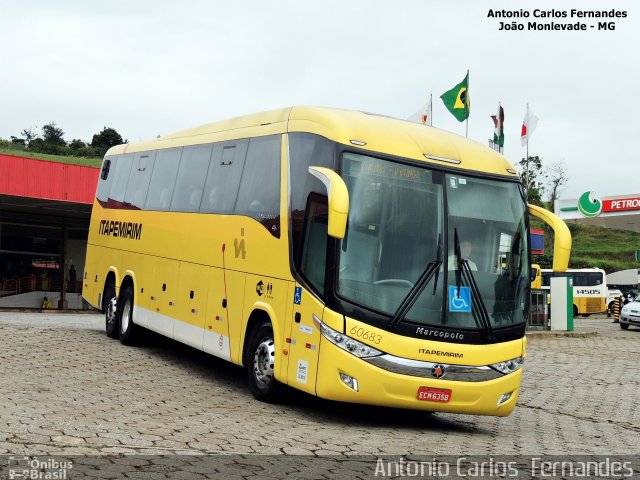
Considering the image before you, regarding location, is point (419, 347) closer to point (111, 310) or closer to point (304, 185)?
point (304, 185)

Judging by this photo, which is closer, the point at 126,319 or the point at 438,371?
the point at 438,371

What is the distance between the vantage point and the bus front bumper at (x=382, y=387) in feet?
31.5

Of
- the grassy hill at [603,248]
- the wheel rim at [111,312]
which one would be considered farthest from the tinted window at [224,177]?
the grassy hill at [603,248]

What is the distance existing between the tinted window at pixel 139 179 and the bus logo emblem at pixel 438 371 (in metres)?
8.05

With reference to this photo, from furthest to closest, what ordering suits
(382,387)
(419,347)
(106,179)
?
1. (106,179)
2. (419,347)
3. (382,387)

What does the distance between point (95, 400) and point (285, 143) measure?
3.76 meters

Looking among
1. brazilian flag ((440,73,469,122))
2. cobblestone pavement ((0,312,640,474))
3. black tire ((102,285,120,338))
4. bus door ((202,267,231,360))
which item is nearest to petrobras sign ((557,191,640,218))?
brazilian flag ((440,73,469,122))

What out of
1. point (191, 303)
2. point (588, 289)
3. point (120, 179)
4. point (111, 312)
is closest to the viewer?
point (191, 303)

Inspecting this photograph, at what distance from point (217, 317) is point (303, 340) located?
2.74m

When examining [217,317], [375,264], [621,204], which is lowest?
[217,317]

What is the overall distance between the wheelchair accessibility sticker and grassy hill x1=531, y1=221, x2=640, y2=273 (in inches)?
3394

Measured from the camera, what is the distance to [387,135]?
415 inches

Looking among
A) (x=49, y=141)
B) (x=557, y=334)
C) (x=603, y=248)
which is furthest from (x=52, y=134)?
(x=557, y=334)

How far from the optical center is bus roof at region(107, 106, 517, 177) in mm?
10344
